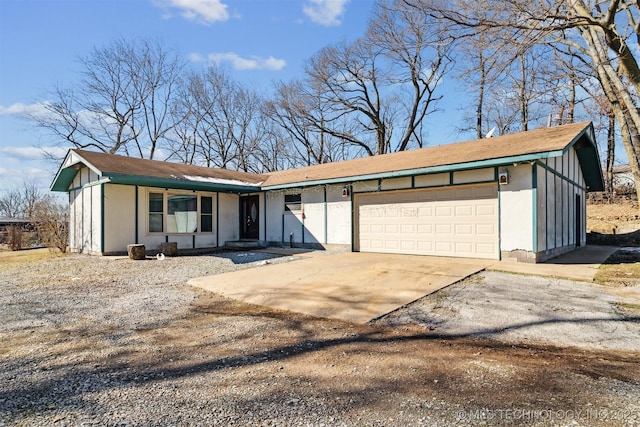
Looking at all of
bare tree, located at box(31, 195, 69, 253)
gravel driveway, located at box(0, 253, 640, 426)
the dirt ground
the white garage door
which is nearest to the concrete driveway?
gravel driveway, located at box(0, 253, 640, 426)

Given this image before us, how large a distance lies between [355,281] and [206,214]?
871cm

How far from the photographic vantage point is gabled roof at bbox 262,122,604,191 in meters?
8.50

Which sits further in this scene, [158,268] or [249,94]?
[249,94]

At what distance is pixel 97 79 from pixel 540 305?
29911 mm

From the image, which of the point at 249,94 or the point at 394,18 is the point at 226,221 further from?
the point at 249,94

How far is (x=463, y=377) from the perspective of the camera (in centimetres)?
272

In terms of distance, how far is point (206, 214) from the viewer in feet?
44.4

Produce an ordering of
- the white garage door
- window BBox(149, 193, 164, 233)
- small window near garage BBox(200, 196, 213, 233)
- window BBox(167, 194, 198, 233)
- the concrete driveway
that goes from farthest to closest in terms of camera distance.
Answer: small window near garage BBox(200, 196, 213, 233), window BBox(167, 194, 198, 233), window BBox(149, 193, 164, 233), the white garage door, the concrete driveway

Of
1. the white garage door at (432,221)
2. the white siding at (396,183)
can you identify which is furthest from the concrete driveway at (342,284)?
the white siding at (396,183)

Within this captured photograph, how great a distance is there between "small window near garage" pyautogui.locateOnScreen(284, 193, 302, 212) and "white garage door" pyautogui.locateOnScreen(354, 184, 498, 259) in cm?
241

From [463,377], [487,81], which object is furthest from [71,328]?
[487,81]

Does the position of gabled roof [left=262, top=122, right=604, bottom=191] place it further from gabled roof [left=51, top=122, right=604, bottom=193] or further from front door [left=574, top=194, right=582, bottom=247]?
front door [left=574, top=194, right=582, bottom=247]

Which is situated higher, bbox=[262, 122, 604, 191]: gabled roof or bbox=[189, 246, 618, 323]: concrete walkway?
bbox=[262, 122, 604, 191]: gabled roof

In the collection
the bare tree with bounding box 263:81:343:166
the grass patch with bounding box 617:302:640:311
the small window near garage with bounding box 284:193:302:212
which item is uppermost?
the bare tree with bounding box 263:81:343:166
